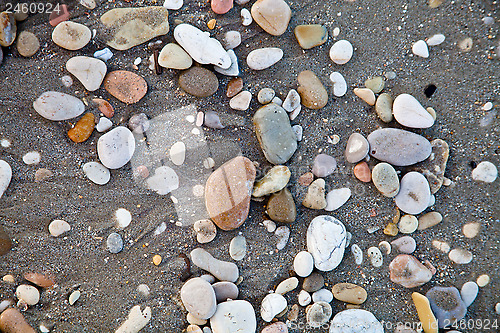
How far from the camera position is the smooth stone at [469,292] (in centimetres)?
192

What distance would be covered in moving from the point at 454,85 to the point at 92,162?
250 centimetres

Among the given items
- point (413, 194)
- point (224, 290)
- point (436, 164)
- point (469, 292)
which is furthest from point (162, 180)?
point (469, 292)

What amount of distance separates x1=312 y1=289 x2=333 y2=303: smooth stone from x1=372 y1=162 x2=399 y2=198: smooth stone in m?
0.80

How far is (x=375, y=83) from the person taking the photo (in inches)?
74.7

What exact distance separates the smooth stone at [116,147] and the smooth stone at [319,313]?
1.60 m

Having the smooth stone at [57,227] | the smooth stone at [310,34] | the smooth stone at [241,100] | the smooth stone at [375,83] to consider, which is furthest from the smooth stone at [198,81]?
the smooth stone at [57,227]

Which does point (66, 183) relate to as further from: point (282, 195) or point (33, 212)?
point (282, 195)

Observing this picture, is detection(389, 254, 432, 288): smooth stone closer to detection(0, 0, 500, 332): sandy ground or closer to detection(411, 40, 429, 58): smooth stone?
detection(0, 0, 500, 332): sandy ground

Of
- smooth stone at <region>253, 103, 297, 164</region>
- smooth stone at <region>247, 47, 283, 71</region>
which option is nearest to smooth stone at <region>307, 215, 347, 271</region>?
smooth stone at <region>253, 103, 297, 164</region>

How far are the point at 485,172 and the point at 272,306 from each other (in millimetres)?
1709

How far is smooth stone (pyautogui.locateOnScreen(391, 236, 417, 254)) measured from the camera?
1.93 meters

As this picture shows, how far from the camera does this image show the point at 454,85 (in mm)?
1892

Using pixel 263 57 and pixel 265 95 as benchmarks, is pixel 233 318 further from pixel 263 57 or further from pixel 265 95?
pixel 263 57

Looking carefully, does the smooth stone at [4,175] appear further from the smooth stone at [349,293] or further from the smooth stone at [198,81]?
the smooth stone at [349,293]
